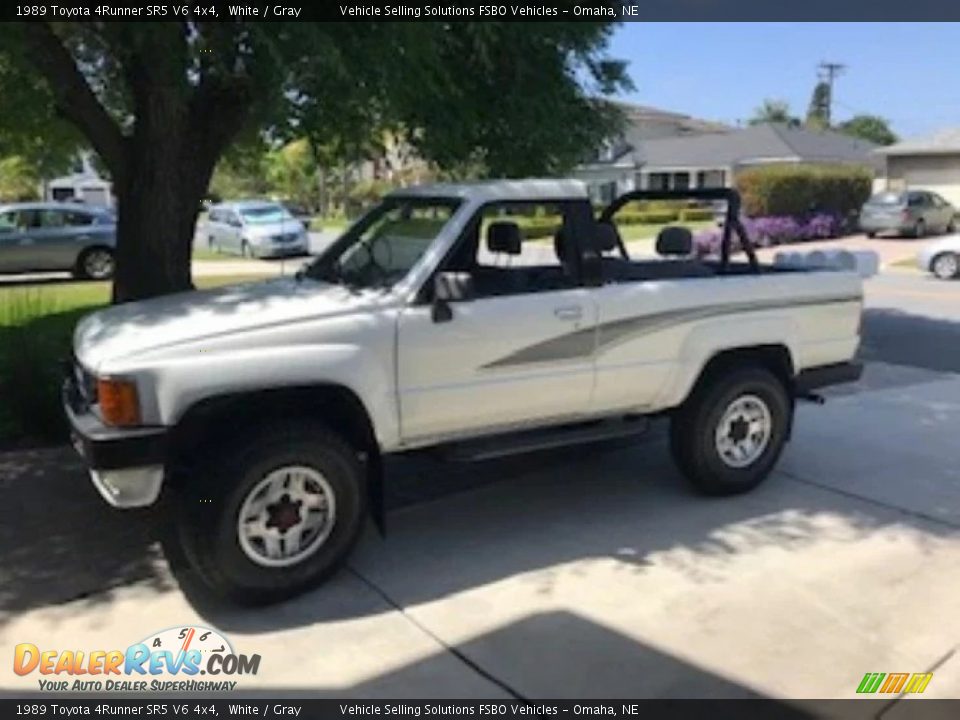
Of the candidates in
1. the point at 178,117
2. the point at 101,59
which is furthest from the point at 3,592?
the point at 101,59

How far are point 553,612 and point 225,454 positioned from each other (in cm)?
158

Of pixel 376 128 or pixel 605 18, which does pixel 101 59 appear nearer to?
pixel 376 128

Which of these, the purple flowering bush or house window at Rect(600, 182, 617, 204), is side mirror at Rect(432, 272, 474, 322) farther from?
the purple flowering bush

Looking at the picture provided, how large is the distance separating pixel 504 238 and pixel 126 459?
7.74ft

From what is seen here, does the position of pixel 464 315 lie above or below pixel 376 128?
below

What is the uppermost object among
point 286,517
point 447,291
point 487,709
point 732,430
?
point 447,291

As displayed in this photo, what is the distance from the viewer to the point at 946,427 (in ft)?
23.0

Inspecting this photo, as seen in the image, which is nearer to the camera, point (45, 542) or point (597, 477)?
point (45, 542)

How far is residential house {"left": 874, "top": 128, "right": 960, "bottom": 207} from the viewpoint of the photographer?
3575cm

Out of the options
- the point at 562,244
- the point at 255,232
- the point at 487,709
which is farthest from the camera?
the point at 255,232

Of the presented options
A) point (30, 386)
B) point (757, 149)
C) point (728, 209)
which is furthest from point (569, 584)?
point (757, 149)

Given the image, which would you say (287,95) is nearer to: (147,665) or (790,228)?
(147,665)

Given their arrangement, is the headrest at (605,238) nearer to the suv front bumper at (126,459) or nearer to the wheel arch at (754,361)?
the wheel arch at (754,361)

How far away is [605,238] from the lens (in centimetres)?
509
